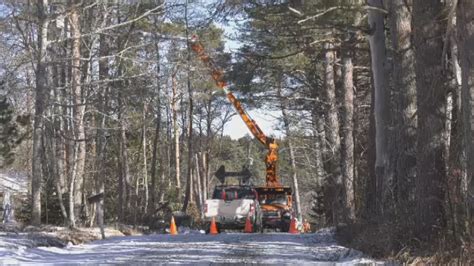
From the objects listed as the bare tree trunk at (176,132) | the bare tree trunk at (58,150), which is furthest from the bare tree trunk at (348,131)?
the bare tree trunk at (176,132)

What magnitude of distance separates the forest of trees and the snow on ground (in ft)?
4.06

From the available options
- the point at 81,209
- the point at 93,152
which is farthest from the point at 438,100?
the point at 93,152

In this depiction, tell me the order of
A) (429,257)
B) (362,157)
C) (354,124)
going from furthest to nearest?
(354,124), (362,157), (429,257)

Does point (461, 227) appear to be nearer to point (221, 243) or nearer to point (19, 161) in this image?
point (221, 243)

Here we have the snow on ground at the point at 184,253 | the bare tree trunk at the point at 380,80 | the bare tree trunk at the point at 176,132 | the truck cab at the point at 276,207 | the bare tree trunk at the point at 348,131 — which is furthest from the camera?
the bare tree trunk at the point at 176,132

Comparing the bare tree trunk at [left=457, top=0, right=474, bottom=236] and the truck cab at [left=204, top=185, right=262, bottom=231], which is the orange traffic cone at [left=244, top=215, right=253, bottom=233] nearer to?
the truck cab at [left=204, top=185, right=262, bottom=231]

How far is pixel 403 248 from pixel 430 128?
1.96 metres

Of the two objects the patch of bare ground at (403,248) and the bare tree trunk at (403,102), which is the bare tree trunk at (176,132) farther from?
the patch of bare ground at (403,248)

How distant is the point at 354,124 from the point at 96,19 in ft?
35.9

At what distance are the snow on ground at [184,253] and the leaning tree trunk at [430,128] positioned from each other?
1170mm

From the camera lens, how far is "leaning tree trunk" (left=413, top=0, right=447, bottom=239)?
10.5m

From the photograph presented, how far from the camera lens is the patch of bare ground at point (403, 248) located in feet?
29.1

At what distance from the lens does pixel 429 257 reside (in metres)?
9.57

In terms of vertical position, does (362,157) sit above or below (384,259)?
above
